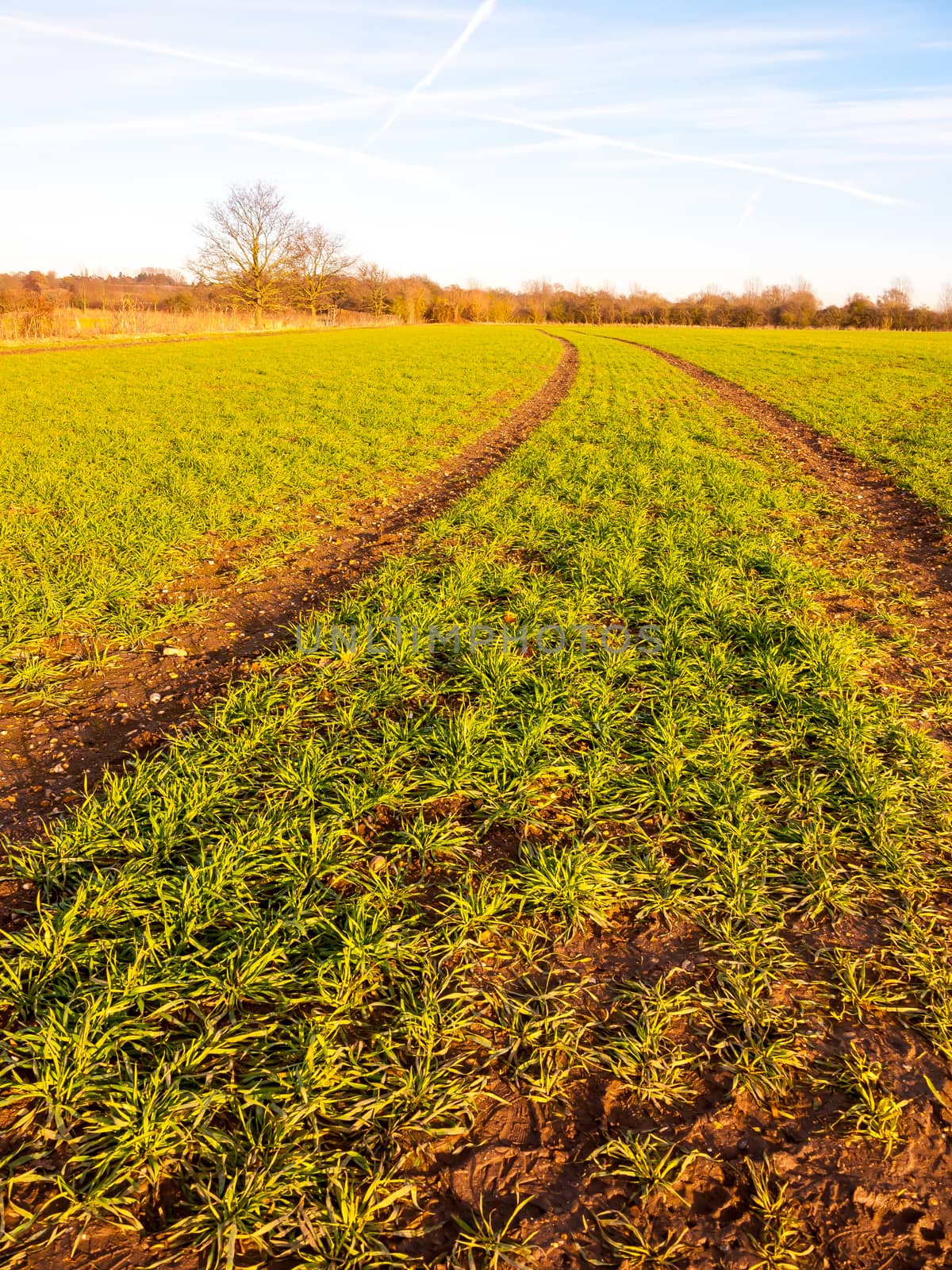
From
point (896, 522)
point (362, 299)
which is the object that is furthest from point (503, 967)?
point (362, 299)

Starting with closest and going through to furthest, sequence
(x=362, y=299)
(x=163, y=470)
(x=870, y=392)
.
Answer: (x=163, y=470), (x=870, y=392), (x=362, y=299)

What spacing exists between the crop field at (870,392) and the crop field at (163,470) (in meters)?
8.37

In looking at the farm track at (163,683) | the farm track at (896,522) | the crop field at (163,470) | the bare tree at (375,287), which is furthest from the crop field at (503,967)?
the bare tree at (375,287)

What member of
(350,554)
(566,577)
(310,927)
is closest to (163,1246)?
(310,927)

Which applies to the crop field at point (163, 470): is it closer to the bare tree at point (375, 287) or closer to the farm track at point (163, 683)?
the farm track at point (163, 683)

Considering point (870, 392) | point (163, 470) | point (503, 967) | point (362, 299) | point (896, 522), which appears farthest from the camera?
point (362, 299)

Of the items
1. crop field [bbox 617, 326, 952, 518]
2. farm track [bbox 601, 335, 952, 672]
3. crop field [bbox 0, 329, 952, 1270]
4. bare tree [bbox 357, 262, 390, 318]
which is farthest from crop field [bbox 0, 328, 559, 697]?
bare tree [bbox 357, 262, 390, 318]

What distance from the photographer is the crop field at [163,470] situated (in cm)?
601

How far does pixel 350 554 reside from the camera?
7820 millimetres

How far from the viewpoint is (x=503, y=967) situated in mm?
2830

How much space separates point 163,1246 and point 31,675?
164 inches

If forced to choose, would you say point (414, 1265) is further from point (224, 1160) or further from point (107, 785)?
point (107, 785)

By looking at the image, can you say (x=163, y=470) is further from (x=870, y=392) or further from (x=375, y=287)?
(x=375, y=287)

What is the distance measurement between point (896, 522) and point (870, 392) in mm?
16889
